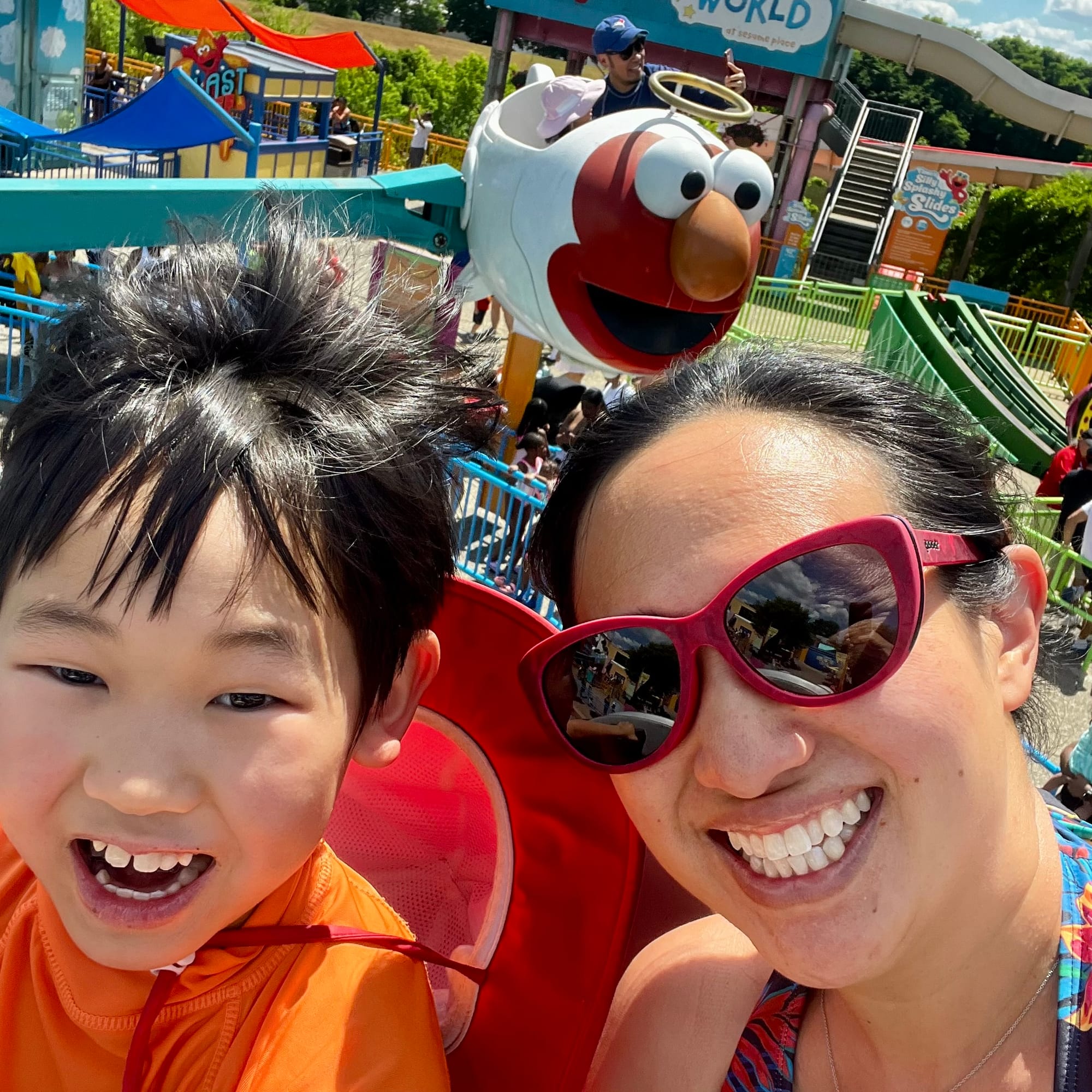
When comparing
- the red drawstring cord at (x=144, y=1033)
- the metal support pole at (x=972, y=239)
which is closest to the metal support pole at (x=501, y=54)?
the metal support pole at (x=972, y=239)

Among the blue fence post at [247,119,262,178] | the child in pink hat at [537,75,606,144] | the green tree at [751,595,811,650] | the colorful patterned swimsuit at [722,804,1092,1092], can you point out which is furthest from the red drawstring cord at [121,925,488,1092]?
the blue fence post at [247,119,262,178]

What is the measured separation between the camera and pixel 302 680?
48.4 inches

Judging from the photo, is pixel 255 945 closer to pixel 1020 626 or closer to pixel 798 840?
pixel 798 840

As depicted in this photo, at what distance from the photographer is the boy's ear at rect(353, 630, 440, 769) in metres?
1.43

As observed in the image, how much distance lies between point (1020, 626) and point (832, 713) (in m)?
0.34

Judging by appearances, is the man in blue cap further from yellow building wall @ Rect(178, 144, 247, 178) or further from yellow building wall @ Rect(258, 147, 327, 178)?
yellow building wall @ Rect(258, 147, 327, 178)

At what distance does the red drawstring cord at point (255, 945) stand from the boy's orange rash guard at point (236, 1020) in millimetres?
13

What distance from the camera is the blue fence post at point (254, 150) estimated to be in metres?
12.6

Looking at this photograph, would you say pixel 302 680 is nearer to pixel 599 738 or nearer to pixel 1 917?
pixel 599 738

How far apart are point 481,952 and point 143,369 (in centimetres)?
104

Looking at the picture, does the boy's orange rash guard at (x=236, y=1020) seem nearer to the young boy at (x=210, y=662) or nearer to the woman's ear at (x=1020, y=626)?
the young boy at (x=210, y=662)

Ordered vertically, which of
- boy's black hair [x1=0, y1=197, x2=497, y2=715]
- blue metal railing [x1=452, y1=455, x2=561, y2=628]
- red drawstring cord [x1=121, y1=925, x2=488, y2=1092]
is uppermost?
boy's black hair [x1=0, y1=197, x2=497, y2=715]

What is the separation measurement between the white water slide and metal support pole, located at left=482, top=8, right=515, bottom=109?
5903 millimetres

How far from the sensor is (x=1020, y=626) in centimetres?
130
